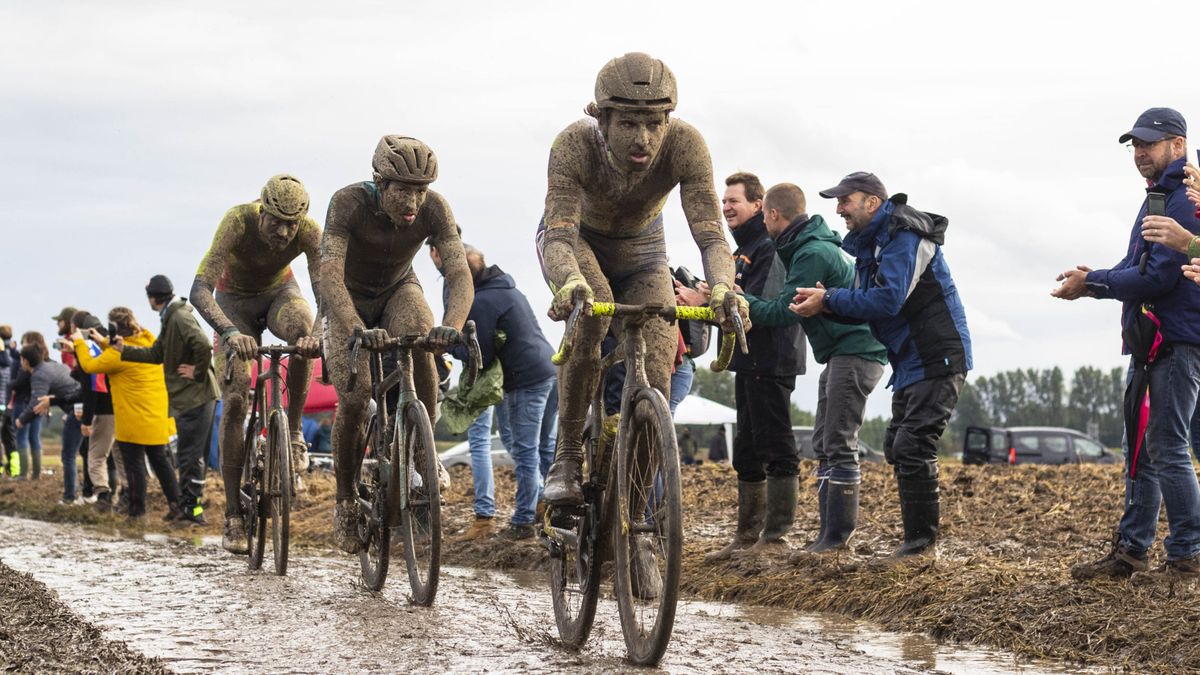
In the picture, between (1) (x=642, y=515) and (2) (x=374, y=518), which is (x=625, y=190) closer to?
(1) (x=642, y=515)

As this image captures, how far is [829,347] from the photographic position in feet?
33.1

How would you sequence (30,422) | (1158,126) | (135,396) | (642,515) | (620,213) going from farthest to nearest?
(30,422) < (135,396) < (1158,126) < (620,213) < (642,515)

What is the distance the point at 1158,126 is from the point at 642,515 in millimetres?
3759

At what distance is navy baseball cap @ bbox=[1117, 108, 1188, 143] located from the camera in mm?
8008

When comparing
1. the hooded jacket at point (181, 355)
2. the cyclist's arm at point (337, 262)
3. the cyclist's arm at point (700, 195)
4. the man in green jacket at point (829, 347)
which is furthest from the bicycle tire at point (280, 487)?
the hooded jacket at point (181, 355)

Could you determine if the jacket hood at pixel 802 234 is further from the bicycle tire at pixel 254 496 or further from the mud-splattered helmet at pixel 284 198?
the bicycle tire at pixel 254 496

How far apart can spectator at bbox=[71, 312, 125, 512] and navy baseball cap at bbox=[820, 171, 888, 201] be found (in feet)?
34.9

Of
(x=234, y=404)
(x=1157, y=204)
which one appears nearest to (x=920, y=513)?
(x=1157, y=204)

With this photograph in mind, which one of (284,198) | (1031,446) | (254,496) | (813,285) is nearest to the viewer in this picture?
(813,285)

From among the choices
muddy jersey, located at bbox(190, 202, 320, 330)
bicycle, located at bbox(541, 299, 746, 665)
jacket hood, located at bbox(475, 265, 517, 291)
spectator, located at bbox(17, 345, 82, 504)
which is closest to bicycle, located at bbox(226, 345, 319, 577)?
muddy jersey, located at bbox(190, 202, 320, 330)

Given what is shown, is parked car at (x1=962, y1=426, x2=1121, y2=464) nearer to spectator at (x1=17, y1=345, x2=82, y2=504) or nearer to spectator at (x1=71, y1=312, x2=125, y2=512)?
spectator at (x1=17, y1=345, x2=82, y2=504)

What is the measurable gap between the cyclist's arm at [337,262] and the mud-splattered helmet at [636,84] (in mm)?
2670

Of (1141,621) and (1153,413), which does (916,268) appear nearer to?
(1153,413)

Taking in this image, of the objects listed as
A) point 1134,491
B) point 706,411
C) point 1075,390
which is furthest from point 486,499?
point 1075,390
